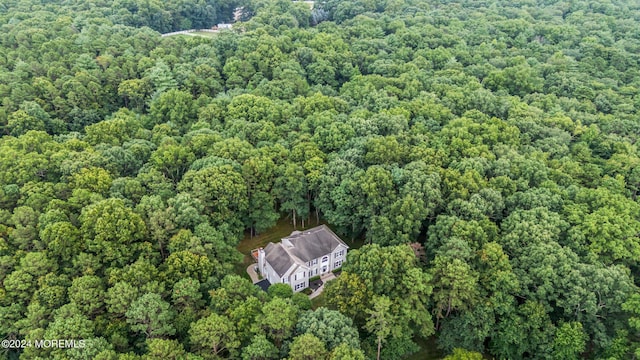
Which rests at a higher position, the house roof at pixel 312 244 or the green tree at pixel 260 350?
the green tree at pixel 260 350

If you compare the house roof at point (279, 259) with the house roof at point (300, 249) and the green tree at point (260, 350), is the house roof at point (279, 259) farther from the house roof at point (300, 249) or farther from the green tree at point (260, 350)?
the green tree at point (260, 350)

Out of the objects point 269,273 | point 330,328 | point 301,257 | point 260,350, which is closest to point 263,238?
point 269,273

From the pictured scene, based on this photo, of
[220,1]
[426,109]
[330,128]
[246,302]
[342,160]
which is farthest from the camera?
[220,1]

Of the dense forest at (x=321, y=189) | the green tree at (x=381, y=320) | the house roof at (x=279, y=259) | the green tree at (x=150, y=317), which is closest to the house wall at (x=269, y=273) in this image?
the house roof at (x=279, y=259)

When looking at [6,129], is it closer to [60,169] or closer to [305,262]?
[60,169]

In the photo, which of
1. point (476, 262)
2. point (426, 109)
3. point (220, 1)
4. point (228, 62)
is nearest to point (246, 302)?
point (476, 262)

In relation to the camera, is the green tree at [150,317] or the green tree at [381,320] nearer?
the green tree at [150,317]
